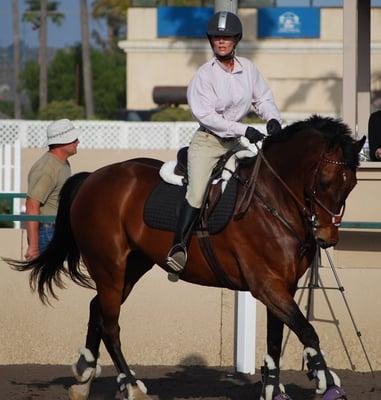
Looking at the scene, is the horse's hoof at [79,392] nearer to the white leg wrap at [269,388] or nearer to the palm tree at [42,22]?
the white leg wrap at [269,388]

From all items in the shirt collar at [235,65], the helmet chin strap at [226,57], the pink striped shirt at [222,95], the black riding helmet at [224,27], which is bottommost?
the pink striped shirt at [222,95]

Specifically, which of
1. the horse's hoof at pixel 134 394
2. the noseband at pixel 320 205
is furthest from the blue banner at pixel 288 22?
the noseband at pixel 320 205

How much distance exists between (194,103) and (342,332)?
2746 millimetres

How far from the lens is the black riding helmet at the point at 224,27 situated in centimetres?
767

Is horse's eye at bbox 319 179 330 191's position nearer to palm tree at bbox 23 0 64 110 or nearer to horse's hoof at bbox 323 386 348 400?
horse's hoof at bbox 323 386 348 400

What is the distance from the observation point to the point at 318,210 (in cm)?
725

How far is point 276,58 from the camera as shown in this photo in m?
44.5

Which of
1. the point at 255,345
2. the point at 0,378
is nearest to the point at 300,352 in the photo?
the point at 255,345

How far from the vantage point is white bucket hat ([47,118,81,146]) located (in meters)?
9.63

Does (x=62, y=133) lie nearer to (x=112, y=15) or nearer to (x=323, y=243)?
(x=323, y=243)

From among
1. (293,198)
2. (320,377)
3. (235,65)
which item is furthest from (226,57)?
(320,377)

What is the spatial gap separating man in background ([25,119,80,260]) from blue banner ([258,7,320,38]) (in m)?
35.1

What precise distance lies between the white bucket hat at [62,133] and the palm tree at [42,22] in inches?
1679

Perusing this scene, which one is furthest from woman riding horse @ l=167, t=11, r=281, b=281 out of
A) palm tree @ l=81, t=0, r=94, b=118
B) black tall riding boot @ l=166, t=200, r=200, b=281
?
palm tree @ l=81, t=0, r=94, b=118
